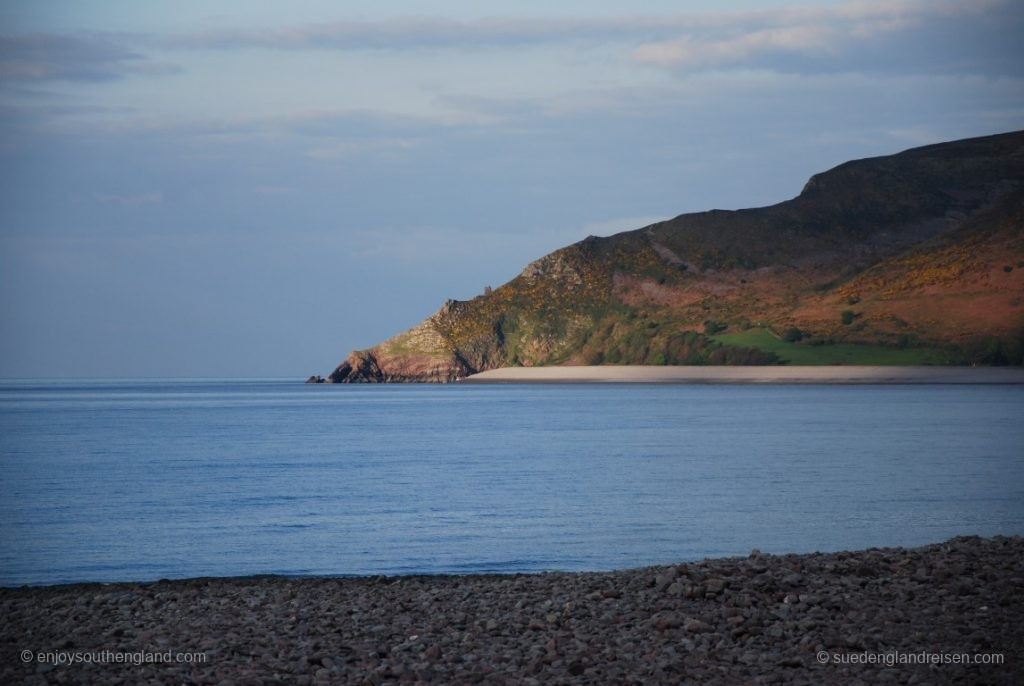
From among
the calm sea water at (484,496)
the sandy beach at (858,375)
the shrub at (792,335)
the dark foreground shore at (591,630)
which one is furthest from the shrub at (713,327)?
the dark foreground shore at (591,630)

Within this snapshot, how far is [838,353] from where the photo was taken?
553 feet

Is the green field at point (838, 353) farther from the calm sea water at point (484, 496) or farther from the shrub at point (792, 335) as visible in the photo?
the calm sea water at point (484, 496)

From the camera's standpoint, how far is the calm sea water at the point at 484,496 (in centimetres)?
2247

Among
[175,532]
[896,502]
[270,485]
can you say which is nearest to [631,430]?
[270,485]

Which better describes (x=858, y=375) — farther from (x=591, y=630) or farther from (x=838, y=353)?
(x=591, y=630)

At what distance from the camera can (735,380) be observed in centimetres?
17975

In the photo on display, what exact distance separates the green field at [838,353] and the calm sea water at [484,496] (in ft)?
312

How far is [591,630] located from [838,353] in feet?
537

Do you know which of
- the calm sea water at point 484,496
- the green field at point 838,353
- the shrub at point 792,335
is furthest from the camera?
the shrub at point 792,335

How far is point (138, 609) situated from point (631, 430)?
5363 centimetres

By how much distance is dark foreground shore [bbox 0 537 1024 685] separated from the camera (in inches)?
443

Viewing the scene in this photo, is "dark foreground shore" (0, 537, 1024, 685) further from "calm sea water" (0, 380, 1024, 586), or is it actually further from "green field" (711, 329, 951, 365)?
"green field" (711, 329, 951, 365)

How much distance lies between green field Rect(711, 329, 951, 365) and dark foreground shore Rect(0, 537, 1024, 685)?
496 feet

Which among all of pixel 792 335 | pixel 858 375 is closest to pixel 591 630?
pixel 858 375
